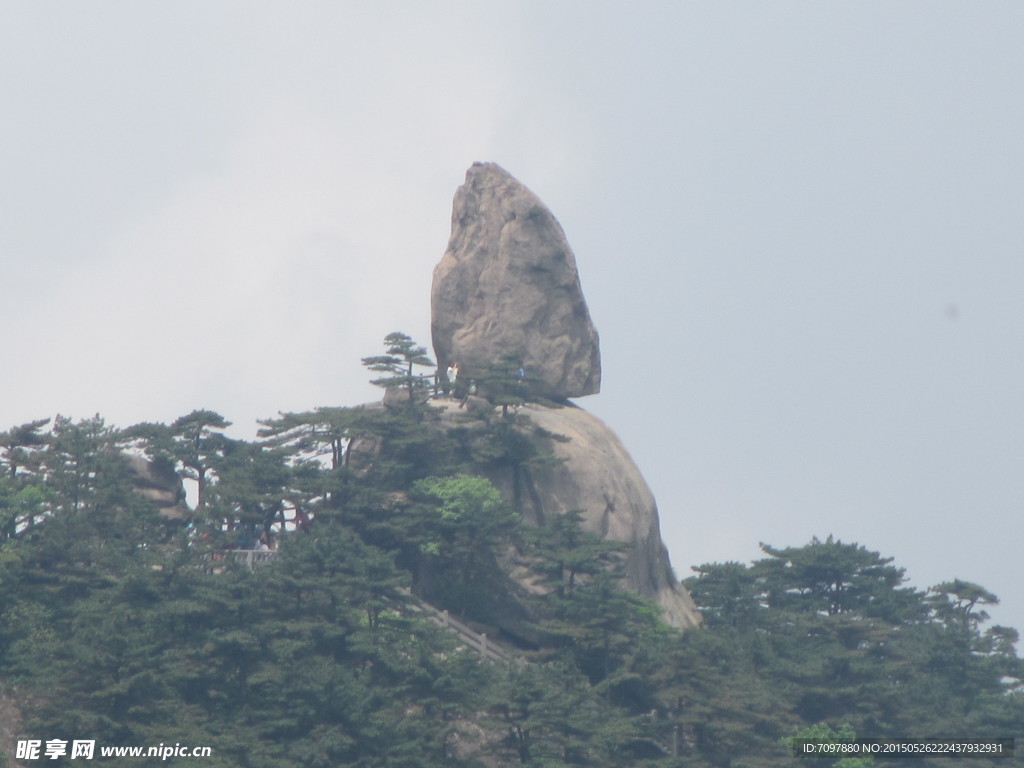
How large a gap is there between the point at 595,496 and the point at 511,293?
6.06 metres

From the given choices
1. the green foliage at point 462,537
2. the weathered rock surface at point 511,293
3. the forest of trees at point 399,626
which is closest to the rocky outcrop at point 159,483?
the forest of trees at point 399,626

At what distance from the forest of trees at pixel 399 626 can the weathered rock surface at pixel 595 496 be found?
2.21 ft

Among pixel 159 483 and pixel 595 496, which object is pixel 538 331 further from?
pixel 159 483

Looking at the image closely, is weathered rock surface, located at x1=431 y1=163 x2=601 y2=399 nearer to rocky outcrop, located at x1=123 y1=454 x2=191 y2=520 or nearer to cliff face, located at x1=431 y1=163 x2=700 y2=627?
cliff face, located at x1=431 y1=163 x2=700 y2=627

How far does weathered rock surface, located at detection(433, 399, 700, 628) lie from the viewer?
32.6 meters

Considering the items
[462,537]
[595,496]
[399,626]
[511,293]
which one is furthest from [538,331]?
[399,626]

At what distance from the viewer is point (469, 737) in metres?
23.7

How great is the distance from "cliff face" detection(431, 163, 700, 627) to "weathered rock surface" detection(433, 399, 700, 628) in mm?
38

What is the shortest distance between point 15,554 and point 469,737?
908 centimetres

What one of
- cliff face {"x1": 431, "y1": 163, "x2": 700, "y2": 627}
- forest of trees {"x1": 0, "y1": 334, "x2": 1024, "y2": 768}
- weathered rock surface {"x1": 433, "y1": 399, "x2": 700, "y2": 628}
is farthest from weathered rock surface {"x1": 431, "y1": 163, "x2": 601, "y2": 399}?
forest of trees {"x1": 0, "y1": 334, "x2": 1024, "y2": 768}

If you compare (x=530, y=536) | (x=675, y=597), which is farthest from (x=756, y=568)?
(x=530, y=536)

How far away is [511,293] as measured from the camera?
3562 cm

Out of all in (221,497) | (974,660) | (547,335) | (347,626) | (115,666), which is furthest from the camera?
(547,335)

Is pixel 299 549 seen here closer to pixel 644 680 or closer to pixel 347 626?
pixel 347 626
